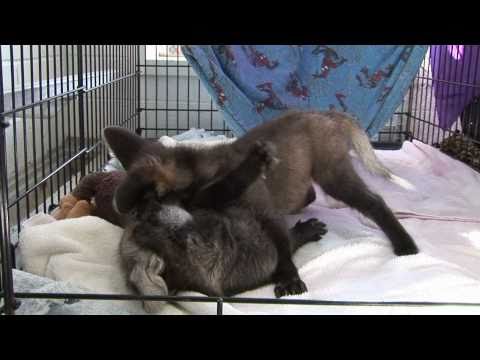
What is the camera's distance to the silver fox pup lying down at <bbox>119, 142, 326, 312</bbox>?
168cm

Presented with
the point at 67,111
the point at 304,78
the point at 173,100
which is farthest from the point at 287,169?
the point at 173,100

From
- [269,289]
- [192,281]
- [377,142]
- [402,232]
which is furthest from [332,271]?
[377,142]

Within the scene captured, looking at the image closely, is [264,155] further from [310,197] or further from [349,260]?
[310,197]

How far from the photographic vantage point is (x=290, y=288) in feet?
5.77

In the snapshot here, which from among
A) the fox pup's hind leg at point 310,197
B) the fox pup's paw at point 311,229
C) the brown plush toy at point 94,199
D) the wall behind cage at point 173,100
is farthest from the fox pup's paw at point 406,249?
the wall behind cage at point 173,100

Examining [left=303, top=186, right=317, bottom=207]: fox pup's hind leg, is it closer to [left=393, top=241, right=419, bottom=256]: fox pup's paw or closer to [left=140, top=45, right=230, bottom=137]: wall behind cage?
Answer: [left=393, top=241, right=419, bottom=256]: fox pup's paw

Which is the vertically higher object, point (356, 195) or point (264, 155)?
point (264, 155)

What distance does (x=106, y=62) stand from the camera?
3.43 meters

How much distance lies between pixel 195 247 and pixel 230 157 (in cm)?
35

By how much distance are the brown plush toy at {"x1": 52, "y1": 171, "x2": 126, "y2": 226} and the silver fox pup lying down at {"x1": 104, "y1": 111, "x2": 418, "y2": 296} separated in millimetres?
290

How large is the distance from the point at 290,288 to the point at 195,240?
0.34 metres

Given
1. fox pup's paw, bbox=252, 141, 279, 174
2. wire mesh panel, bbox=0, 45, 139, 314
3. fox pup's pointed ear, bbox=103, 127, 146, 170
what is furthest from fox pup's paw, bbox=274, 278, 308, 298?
wire mesh panel, bbox=0, 45, 139, 314

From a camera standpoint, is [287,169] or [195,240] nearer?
[195,240]
